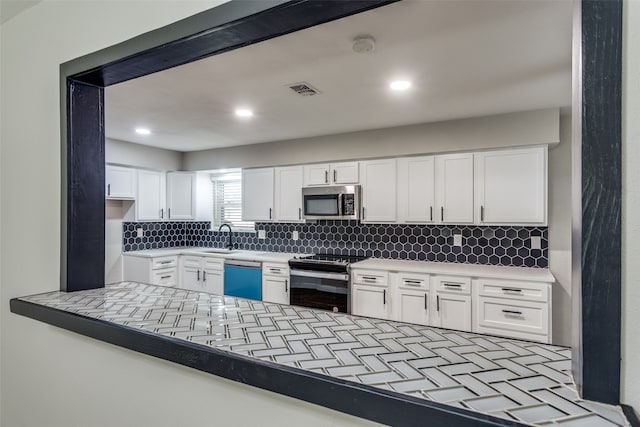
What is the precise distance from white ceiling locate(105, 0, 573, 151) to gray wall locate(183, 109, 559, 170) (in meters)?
0.14

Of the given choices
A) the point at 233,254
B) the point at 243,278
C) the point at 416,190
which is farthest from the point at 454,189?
the point at 233,254

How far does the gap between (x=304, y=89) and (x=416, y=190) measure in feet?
5.67

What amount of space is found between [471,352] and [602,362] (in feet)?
1.03

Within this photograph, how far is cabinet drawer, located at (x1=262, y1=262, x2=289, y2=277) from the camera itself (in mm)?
4307

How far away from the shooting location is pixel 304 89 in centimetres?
271

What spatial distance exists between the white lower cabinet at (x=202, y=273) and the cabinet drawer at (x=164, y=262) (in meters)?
0.11

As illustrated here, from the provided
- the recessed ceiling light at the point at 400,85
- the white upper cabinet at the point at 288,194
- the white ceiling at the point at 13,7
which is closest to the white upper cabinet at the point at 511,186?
the recessed ceiling light at the point at 400,85

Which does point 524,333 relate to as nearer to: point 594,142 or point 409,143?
point 409,143

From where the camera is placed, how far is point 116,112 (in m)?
3.42

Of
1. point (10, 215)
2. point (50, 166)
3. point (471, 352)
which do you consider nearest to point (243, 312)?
point (471, 352)

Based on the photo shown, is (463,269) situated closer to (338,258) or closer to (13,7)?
(338,258)

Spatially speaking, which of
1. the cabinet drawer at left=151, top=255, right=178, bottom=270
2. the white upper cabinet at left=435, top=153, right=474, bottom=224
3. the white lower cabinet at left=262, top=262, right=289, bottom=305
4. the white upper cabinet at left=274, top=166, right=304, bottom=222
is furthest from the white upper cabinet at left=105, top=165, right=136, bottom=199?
the white upper cabinet at left=435, top=153, right=474, bottom=224
